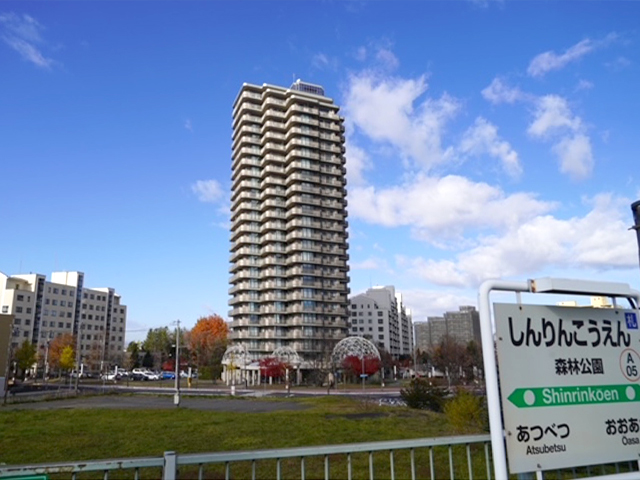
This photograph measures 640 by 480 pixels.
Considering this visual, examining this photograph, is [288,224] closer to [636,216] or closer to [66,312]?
[66,312]

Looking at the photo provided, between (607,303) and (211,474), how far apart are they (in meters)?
7.26

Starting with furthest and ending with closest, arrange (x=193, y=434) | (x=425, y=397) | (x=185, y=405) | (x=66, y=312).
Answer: (x=66, y=312) < (x=185, y=405) < (x=425, y=397) < (x=193, y=434)

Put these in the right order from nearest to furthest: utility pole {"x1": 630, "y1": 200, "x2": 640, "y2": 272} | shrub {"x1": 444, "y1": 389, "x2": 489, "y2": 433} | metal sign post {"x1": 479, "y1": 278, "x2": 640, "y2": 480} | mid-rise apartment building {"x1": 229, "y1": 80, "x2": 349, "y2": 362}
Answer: metal sign post {"x1": 479, "y1": 278, "x2": 640, "y2": 480} < utility pole {"x1": 630, "y1": 200, "x2": 640, "y2": 272} < shrub {"x1": 444, "y1": 389, "x2": 489, "y2": 433} < mid-rise apartment building {"x1": 229, "y1": 80, "x2": 349, "y2": 362}

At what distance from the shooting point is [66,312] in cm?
10044

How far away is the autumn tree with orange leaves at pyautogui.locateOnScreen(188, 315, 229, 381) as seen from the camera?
7600 centimetres

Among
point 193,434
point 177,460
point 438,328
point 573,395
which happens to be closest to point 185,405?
point 193,434

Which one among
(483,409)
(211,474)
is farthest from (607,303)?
(483,409)

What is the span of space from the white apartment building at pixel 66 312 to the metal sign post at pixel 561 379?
3524 inches

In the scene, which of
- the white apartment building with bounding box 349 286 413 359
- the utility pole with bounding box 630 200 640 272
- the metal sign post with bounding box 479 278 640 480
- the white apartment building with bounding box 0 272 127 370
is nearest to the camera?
the metal sign post with bounding box 479 278 640 480

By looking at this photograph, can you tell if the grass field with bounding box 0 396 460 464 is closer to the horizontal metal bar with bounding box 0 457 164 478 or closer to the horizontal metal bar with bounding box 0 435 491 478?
the horizontal metal bar with bounding box 0 435 491 478

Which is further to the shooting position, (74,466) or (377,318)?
(377,318)

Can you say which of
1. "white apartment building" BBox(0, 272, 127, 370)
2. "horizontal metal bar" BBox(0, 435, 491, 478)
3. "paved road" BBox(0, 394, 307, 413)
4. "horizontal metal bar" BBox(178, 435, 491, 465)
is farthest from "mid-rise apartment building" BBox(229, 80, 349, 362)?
"horizontal metal bar" BBox(0, 435, 491, 478)

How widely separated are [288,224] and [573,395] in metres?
72.2

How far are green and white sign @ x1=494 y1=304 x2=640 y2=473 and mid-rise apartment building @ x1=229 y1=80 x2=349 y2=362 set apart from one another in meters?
64.3
